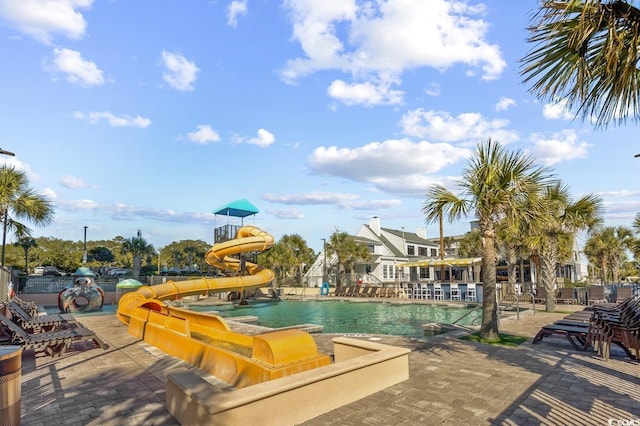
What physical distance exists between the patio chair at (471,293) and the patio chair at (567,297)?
Answer: 4.95 metres

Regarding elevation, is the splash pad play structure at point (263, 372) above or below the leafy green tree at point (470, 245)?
below

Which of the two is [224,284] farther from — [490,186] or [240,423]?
[240,423]

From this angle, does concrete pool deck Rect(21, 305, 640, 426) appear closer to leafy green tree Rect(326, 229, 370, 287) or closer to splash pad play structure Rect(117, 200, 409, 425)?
splash pad play structure Rect(117, 200, 409, 425)

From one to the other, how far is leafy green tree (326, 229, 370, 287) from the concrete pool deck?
98.8 ft

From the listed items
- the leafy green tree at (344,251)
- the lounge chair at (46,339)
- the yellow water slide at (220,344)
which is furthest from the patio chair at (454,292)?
the lounge chair at (46,339)

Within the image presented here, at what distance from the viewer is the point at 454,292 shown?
27438 mm

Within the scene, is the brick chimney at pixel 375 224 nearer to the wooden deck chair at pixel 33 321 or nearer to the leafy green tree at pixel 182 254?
the wooden deck chair at pixel 33 321

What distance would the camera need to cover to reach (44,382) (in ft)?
22.2

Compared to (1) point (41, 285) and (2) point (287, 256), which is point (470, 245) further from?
(1) point (41, 285)

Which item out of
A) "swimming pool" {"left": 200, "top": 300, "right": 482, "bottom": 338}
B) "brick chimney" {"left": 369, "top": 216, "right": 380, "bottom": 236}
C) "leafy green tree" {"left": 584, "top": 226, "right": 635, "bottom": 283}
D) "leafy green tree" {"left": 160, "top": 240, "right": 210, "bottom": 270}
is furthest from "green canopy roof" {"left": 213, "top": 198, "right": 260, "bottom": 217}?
"leafy green tree" {"left": 160, "top": 240, "right": 210, "bottom": 270}

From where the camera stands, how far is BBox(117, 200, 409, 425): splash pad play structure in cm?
441

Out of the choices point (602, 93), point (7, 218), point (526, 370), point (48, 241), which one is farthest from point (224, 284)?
point (48, 241)

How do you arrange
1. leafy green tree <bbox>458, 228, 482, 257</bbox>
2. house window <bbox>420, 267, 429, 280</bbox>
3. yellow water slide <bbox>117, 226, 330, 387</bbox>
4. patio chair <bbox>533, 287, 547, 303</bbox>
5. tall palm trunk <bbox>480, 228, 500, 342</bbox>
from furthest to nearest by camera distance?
1. house window <bbox>420, 267, 429, 280</bbox>
2. leafy green tree <bbox>458, 228, 482, 257</bbox>
3. patio chair <bbox>533, 287, 547, 303</bbox>
4. tall palm trunk <bbox>480, 228, 500, 342</bbox>
5. yellow water slide <bbox>117, 226, 330, 387</bbox>

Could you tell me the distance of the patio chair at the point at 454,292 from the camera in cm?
2716
